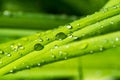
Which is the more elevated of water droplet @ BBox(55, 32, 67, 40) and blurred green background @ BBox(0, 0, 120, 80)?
blurred green background @ BBox(0, 0, 120, 80)

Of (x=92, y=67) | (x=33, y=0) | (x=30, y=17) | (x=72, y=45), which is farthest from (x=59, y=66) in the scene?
(x=33, y=0)

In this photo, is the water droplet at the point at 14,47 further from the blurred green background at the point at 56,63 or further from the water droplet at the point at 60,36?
the blurred green background at the point at 56,63

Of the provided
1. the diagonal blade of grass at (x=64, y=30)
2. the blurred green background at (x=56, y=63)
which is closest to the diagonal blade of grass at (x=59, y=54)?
the diagonal blade of grass at (x=64, y=30)

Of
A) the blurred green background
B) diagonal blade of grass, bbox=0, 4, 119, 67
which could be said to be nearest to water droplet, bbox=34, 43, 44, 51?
diagonal blade of grass, bbox=0, 4, 119, 67

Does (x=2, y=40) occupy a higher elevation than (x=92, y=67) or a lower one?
higher

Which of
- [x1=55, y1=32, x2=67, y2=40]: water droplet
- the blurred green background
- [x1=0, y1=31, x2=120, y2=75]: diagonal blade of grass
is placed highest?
the blurred green background

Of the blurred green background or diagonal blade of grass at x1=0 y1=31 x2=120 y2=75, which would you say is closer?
diagonal blade of grass at x1=0 y1=31 x2=120 y2=75

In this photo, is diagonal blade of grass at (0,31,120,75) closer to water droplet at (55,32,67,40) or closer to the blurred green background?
water droplet at (55,32,67,40)

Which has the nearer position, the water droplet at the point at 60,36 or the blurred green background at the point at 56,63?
the water droplet at the point at 60,36

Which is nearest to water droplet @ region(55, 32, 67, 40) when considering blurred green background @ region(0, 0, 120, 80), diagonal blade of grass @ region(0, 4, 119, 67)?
diagonal blade of grass @ region(0, 4, 119, 67)

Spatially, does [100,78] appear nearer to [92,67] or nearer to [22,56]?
[92,67]

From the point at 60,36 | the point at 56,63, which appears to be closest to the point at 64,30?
the point at 60,36
